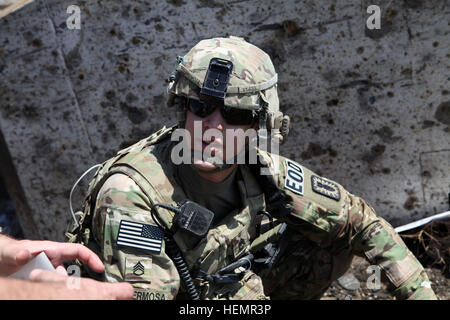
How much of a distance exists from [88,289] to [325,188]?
1.81 meters

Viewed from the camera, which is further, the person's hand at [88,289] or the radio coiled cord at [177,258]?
the radio coiled cord at [177,258]

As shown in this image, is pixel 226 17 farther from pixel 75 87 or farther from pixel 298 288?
pixel 298 288

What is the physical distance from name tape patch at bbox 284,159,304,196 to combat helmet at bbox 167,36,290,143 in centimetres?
35

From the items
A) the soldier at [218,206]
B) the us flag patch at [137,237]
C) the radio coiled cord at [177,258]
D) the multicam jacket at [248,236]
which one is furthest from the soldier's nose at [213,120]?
the us flag patch at [137,237]

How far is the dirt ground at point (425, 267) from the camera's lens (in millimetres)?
3504

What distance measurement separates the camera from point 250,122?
2.66m

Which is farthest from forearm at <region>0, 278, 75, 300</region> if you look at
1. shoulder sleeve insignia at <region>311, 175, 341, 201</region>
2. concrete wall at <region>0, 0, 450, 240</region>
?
concrete wall at <region>0, 0, 450, 240</region>

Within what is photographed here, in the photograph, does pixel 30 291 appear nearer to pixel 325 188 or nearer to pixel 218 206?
pixel 218 206

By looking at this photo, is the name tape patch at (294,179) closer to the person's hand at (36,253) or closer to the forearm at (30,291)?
the person's hand at (36,253)

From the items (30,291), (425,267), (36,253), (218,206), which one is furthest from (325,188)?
(30,291)

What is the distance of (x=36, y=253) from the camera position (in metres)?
1.84

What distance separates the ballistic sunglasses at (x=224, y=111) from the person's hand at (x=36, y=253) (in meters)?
0.90

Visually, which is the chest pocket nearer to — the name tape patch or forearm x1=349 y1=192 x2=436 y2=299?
the name tape patch

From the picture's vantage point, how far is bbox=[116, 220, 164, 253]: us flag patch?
2.39 meters
